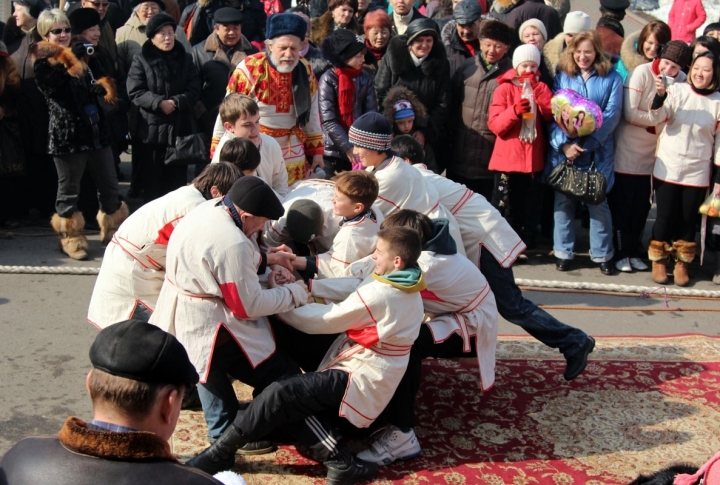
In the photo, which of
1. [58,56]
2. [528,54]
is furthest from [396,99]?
[58,56]

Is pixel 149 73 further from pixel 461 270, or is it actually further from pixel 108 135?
pixel 461 270

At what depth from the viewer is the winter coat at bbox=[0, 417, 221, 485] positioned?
207 cm

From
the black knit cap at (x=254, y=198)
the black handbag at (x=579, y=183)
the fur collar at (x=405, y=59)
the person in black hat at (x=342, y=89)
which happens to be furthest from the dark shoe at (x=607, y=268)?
the black knit cap at (x=254, y=198)

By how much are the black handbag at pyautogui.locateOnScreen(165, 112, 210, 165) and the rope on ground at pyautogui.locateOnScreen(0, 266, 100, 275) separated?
138cm

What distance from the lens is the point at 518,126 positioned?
23.6 feet

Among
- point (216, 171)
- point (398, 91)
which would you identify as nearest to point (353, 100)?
point (398, 91)

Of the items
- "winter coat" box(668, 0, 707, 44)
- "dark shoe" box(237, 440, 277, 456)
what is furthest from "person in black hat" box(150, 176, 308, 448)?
"winter coat" box(668, 0, 707, 44)

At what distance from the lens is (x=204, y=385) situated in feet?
13.8

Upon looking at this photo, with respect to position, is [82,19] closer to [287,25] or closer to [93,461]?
[287,25]

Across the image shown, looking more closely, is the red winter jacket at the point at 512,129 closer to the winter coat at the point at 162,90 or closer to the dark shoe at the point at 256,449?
the winter coat at the point at 162,90

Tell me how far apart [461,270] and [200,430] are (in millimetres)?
1555

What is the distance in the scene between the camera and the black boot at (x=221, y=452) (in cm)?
401

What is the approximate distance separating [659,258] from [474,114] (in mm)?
1918

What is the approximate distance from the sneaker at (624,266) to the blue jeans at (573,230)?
154 millimetres
